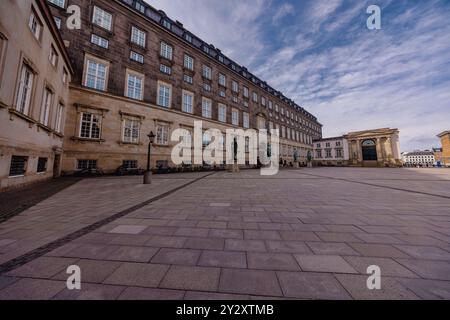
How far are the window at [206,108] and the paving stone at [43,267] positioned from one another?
23.4 m

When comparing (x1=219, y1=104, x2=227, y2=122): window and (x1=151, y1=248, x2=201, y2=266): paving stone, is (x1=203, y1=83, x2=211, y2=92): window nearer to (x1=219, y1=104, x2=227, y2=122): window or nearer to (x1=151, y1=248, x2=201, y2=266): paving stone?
(x1=219, y1=104, x2=227, y2=122): window

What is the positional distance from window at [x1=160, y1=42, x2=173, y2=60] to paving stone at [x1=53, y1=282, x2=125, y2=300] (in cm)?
2347

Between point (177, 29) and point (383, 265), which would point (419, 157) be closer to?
point (177, 29)

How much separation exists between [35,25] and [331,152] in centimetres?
6206

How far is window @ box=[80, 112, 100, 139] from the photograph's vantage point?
14.9 m

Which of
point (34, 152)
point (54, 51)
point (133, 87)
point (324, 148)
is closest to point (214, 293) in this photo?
point (34, 152)

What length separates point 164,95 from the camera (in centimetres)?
2034

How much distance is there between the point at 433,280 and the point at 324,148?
200 ft

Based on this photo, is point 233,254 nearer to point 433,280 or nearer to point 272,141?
point 433,280

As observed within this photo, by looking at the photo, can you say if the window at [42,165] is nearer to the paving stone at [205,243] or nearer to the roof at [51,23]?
the roof at [51,23]

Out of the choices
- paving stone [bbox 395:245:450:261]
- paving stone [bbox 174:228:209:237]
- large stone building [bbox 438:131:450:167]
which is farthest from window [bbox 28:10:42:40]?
large stone building [bbox 438:131:450:167]

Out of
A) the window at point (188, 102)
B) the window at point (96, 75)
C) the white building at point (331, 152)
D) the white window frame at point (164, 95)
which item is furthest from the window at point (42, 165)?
the white building at point (331, 152)

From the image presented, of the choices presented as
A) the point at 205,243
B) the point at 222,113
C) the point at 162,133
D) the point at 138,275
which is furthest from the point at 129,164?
the point at 138,275

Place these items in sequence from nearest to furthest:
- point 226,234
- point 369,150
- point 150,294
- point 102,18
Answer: point 150,294 → point 226,234 → point 102,18 → point 369,150
